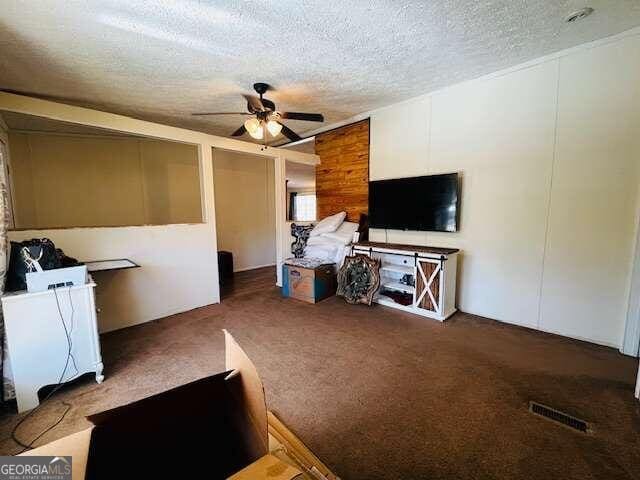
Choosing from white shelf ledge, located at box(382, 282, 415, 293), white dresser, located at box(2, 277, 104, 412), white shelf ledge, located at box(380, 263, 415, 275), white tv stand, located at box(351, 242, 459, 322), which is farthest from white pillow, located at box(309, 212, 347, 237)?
white dresser, located at box(2, 277, 104, 412)

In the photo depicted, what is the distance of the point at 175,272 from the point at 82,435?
3.20 metres

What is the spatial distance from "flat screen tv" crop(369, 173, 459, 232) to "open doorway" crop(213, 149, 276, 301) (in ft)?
7.62

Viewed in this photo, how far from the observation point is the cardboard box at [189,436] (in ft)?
1.86

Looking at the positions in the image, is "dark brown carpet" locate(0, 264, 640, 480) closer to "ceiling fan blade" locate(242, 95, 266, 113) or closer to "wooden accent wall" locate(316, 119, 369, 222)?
"wooden accent wall" locate(316, 119, 369, 222)

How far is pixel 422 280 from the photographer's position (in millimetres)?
3168

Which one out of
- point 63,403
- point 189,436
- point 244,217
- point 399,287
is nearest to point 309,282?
point 399,287

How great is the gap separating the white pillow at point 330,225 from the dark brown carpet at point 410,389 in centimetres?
154

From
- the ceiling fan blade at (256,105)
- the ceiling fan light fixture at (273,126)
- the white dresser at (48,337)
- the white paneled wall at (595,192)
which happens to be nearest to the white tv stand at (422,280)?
the white paneled wall at (595,192)

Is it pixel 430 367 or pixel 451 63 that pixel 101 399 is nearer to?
pixel 430 367

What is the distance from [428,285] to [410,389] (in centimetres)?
143

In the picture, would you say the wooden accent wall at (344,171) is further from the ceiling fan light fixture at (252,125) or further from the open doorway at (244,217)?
the ceiling fan light fixture at (252,125)

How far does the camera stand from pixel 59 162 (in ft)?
13.7

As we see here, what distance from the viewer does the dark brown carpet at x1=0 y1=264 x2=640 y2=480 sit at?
142 centimetres

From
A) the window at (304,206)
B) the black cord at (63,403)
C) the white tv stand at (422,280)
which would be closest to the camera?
the black cord at (63,403)
